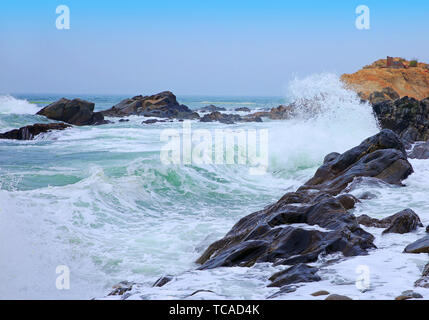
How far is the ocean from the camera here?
14.9 ft

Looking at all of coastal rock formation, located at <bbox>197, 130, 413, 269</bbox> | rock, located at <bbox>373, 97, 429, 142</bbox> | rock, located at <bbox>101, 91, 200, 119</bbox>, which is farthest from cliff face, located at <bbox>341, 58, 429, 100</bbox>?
coastal rock formation, located at <bbox>197, 130, 413, 269</bbox>

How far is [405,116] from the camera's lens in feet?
56.3

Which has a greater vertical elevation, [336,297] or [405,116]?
[405,116]

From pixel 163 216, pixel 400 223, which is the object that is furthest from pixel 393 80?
pixel 400 223

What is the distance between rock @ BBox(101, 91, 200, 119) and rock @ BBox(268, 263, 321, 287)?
3452 cm

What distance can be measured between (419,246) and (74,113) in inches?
1146

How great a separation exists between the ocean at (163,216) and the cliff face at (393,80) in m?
22.8

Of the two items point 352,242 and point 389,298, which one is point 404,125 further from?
point 389,298

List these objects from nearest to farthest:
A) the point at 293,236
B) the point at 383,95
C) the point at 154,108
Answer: the point at 293,236 → the point at 383,95 → the point at 154,108

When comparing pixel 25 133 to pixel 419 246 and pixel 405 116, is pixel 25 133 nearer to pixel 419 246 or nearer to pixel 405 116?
pixel 405 116

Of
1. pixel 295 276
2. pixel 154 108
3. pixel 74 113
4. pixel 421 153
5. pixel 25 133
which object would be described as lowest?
pixel 295 276

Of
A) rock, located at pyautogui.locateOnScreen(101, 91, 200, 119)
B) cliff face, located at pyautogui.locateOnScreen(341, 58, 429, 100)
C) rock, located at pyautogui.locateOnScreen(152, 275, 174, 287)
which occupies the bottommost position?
rock, located at pyautogui.locateOnScreen(152, 275, 174, 287)

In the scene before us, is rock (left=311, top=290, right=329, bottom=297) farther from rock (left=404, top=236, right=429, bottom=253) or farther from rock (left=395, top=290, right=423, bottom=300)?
rock (left=404, top=236, right=429, bottom=253)
